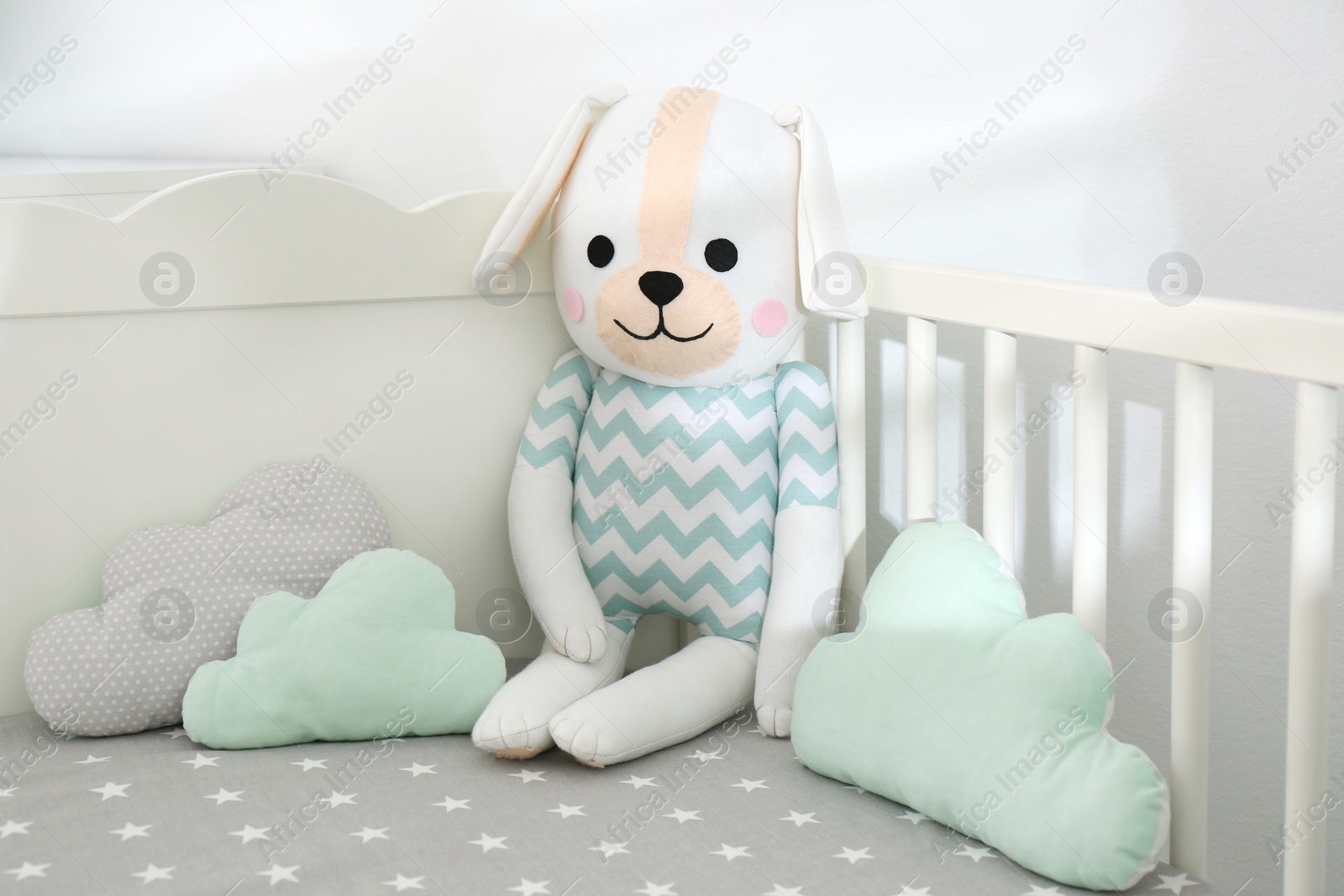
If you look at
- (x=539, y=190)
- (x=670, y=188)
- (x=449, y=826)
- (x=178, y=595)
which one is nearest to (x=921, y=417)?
(x=670, y=188)

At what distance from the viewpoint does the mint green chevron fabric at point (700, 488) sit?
1097 millimetres

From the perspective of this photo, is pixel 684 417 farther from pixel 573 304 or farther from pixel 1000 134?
pixel 1000 134

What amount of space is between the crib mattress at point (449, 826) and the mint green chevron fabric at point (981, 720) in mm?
32

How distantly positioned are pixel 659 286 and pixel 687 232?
56 mm

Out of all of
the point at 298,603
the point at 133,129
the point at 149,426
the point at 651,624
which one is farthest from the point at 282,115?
the point at 651,624

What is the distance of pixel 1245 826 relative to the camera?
49.2 inches

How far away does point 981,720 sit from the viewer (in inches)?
32.6

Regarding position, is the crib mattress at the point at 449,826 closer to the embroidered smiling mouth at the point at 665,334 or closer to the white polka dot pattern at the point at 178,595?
the white polka dot pattern at the point at 178,595

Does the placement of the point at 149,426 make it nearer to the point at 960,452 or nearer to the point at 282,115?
the point at 282,115

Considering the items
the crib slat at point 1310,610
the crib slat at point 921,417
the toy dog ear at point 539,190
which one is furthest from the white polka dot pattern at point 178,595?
the crib slat at point 1310,610

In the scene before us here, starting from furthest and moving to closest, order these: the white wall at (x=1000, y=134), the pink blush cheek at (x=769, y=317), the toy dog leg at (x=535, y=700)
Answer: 1. the white wall at (x=1000, y=134)
2. the pink blush cheek at (x=769, y=317)
3. the toy dog leg at (x=535, y=700)

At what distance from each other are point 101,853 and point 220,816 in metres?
0.08

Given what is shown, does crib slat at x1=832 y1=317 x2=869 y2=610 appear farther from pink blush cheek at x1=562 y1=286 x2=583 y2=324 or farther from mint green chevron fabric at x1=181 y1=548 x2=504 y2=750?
mint green chevron fabric at x1=181 y1=548 x2=504 y2=750

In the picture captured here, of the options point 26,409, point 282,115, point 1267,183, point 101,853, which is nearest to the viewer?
point 101,853
